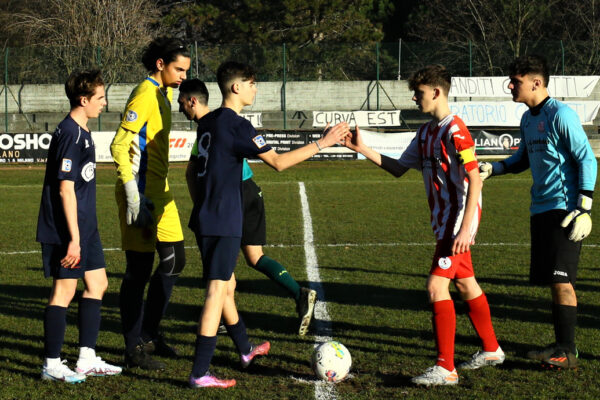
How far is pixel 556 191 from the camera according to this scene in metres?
5.30

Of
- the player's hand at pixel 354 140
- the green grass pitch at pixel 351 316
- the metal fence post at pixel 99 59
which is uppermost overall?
the metal fence post at pixel 99 59

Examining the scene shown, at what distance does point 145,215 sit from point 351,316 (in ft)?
7.28

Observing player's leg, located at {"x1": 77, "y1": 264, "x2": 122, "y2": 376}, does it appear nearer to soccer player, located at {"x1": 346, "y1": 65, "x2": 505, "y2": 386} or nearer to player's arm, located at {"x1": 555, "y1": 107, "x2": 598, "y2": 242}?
soccer player, located at {"x1": 346, "y1": 65, "x2": 505, "y2": 386}

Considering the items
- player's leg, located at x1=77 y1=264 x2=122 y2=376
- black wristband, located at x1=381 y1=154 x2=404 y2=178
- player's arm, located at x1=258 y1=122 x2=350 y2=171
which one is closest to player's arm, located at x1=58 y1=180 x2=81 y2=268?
player's leg, located at x1=77 y1=264 x2=122 y2=376

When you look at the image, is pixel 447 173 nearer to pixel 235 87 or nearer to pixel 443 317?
pixel 443 317

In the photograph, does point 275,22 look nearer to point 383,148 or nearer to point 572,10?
point 572,10

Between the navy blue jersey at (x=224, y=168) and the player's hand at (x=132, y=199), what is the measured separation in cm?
53

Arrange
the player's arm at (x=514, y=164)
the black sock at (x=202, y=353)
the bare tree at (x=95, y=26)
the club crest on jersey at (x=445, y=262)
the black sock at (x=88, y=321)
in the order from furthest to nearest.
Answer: the bare tree at (x=95, y=26)
the player's arm at (x=514, y=164)
the black sock at (x=88, y=321)
the club crest on jersey at (x=445, y=262)
the black sock at (x=202, y=353)

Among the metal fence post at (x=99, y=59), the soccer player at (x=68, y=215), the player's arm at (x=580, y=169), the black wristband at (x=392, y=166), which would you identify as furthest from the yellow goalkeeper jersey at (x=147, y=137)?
the metal fence post at (x=99, y=59)

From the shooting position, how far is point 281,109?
30.7 metres

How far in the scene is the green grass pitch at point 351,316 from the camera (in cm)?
492

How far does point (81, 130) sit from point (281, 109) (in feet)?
84.7

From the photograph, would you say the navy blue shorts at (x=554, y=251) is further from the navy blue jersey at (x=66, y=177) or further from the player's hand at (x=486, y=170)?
the navy blue jersey at (x=66, y=177)

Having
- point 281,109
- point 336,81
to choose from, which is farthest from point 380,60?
point 281,109
